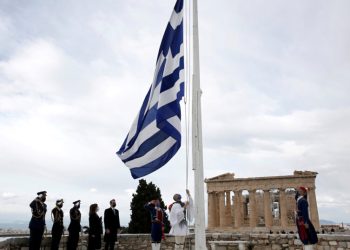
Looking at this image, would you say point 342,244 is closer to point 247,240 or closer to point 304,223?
point 304,223

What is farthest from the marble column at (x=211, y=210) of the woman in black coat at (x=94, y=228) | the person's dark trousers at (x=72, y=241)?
the person's dark trousers at (x=72, y=241)

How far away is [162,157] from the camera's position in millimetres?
6051

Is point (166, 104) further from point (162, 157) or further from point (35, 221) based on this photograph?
point (35, 221)

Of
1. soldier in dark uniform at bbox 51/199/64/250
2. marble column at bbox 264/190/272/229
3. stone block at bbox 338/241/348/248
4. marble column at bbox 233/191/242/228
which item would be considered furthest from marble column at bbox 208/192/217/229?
soldier in dark uniform at bbox 51/199/64/250

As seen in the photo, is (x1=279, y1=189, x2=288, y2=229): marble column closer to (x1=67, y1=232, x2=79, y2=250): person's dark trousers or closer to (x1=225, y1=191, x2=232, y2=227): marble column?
(x1=225, y1=191, x2=232, y2=227): marble column

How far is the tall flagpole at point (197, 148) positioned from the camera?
5.38 m

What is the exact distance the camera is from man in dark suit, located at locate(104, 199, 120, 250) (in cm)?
1180

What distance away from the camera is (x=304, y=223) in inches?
366

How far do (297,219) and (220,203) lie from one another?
37128 mm

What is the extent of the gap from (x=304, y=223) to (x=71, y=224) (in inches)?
260

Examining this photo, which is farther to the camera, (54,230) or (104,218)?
(104,218)

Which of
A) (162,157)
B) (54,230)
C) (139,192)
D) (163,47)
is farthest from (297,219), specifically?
(139,192)

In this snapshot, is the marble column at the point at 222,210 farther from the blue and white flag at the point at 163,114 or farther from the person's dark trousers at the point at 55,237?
the blue and white flag at the point at 163,114

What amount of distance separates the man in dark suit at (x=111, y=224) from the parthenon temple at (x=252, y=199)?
32357mm
